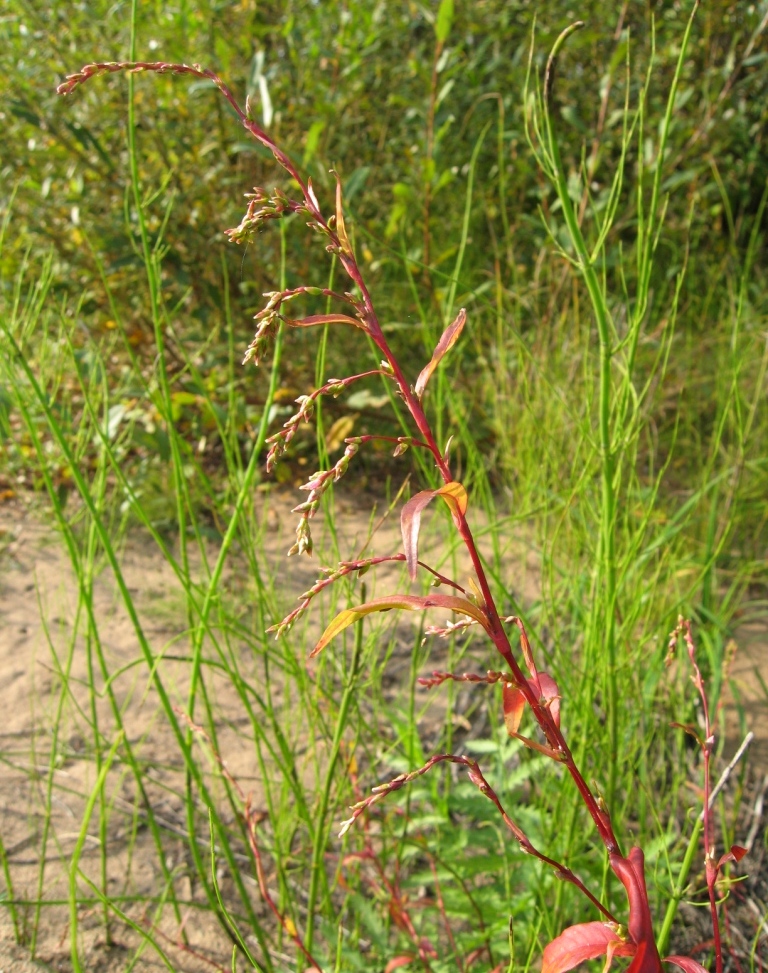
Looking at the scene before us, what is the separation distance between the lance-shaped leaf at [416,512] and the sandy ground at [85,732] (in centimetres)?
61

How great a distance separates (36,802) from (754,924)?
4.05 ft

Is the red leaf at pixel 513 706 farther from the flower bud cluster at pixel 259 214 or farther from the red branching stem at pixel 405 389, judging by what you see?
the flower bud cluster at pixel 259 214

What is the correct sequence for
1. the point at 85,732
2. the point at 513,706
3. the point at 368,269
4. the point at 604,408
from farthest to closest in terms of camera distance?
the point at 368,269
the point at 85,732
the point at 604,408
the point at 513,706

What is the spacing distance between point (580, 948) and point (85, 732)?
4.88ft

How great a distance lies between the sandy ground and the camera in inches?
50.4

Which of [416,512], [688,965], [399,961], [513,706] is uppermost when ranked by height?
[416,512]

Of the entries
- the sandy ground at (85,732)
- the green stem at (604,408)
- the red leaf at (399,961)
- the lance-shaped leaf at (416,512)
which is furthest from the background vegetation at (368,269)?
the lance-shaped leaf at (416,512)

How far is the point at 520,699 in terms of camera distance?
0.54 m

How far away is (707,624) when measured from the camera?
2.02 m

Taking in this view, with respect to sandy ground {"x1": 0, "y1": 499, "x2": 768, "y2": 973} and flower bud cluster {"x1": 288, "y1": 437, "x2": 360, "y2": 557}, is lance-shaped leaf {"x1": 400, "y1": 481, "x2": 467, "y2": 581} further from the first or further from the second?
sandy ground {"x1": 0, "y1": 499, "x2": 768, "y2": 973}

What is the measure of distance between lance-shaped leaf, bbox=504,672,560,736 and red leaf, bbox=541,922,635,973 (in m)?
0.12

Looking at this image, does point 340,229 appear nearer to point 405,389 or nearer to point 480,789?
point 405,389

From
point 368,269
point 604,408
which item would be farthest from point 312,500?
point 368,269

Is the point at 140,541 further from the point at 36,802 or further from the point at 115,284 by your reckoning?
the point at 36,802
